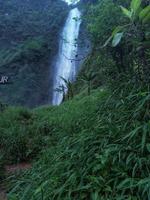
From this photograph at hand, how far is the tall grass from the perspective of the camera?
3.26 meters

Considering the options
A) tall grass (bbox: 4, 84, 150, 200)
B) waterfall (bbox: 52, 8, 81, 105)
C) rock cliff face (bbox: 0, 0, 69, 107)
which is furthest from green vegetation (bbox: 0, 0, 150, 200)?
rock cliff face (bbox: 0, 0, 69, 107)

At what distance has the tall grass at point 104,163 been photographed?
3.26m

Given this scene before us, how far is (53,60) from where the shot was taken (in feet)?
75.3

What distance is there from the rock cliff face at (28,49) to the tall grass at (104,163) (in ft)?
55.0

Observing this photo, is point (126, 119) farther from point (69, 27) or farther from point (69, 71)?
point (69, 27)

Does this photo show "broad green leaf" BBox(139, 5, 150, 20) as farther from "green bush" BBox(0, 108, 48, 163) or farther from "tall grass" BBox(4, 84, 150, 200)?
"green bush" BBox(0, 108, 48, 163)

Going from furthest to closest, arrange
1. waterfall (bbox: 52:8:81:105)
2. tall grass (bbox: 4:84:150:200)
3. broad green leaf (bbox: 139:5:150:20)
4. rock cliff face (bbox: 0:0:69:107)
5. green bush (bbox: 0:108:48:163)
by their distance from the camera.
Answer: rock cliff face (bbox: 0:0:69:107)
waterfall (bbox: 52:8:81:105)
green bush (bbox: 0:108:48:163)
broad green leaf (bbox: 139:5:150:20)
tall grass (bbox: 4:84:150:200)

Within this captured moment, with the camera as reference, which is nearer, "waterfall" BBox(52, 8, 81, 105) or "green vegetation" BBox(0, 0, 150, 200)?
"green vegetation" BBox(0, 0, 150, 200)

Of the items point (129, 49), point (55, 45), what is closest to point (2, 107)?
point (129, 49)

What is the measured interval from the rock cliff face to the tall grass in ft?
55.0

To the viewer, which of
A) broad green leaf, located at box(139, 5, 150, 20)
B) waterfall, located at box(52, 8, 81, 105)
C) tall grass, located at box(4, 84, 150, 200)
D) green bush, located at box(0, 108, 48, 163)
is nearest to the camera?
tall grass, located at box(4, 84, 150, 200)

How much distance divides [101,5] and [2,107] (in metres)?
4.17

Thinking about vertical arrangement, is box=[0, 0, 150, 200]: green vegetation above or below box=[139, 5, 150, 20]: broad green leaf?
below

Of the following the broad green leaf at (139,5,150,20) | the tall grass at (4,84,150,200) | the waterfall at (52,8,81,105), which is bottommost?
the tall grass at (4,84,150,200)
